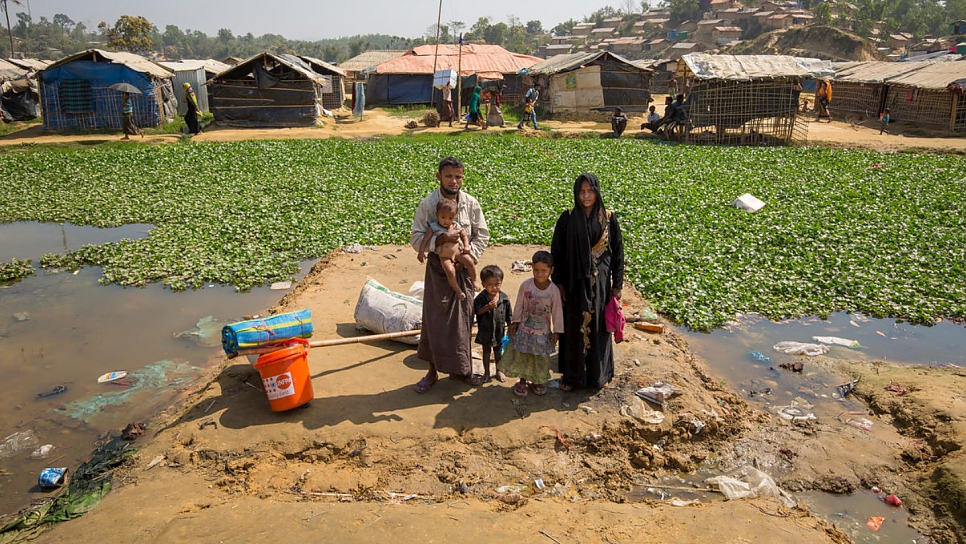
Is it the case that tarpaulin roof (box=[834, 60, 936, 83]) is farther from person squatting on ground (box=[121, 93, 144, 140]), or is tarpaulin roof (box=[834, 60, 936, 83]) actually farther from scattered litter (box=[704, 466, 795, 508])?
person squatting on ground (box=[121, 93, 144, 140])

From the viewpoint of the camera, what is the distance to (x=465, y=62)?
34.6m

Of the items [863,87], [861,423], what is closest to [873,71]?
[863,87]

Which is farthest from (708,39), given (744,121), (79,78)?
(79,78)

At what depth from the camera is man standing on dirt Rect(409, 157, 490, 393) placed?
16.0ft

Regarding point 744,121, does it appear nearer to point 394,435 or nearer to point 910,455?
point 910,455

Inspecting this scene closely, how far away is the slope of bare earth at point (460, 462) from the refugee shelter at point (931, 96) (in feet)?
64.8

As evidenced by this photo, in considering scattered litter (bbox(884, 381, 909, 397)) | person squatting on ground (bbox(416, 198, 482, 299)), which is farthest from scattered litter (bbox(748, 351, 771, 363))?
person squatting on ground (bbox(416, 198, 482, 299))

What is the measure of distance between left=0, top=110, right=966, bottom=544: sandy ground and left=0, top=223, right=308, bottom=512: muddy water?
0.59m

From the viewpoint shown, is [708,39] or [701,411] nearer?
[701,411]

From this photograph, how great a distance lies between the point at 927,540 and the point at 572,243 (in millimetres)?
2927

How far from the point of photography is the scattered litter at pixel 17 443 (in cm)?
493

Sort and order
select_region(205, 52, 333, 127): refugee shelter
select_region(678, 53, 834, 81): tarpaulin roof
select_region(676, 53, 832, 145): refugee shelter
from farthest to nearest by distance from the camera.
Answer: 1. select_region(205, 52, 333, 127): refugee shelter
2. select_region(676, 53, 832, 145): refugee shelter
3. select_region(678, 53, 834, 81): tarpaulin roof

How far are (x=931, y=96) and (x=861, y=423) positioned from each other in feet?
70.9

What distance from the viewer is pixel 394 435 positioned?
462 centimetres
